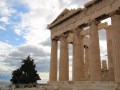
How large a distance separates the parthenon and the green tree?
11.2 metres

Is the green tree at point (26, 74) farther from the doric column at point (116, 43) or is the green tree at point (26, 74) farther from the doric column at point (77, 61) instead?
the doric column at point (116, 43)

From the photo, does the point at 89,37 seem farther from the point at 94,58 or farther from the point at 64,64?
the point at 64,64

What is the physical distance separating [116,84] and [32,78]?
3043 cm

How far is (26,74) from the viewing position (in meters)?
51.5

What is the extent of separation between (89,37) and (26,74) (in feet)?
74.6

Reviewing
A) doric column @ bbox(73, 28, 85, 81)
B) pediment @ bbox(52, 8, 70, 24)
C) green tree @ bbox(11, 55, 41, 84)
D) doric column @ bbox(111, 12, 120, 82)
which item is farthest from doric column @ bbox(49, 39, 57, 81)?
doric column @ bbox(111, 12, 120, 82)

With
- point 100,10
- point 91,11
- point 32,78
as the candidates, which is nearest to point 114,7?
point 100,10

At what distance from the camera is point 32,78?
169ft

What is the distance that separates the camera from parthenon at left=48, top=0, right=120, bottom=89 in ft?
90.5

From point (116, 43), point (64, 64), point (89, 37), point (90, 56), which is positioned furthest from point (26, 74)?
point (116, 43)

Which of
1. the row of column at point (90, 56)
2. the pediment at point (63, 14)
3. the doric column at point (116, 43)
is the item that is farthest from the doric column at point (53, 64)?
the doric column at point (116, 43)

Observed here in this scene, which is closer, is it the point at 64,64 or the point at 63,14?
the point at 64,64

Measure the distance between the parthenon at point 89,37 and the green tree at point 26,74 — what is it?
11.2m

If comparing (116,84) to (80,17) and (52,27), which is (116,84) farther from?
(52,27)
